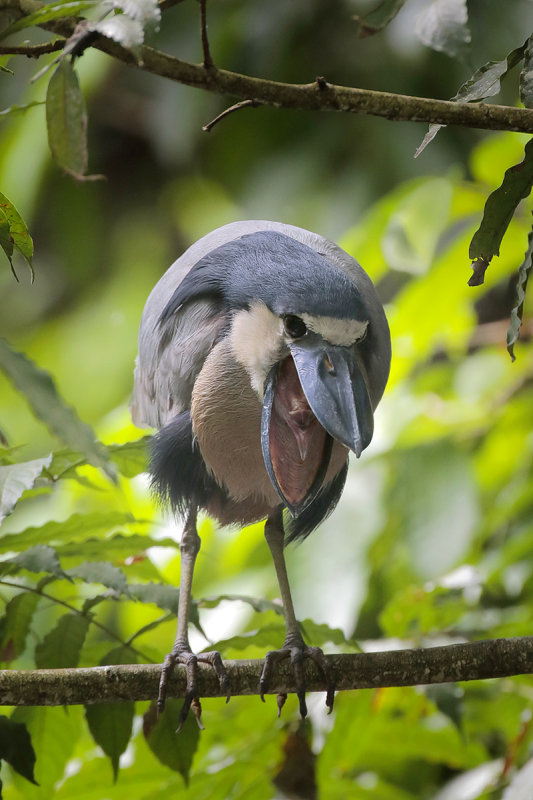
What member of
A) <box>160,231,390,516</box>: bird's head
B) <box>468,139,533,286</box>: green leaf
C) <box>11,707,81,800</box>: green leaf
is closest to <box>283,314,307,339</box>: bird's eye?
<box>160,231,390,516</box>: bird's head

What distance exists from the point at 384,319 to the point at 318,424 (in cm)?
17

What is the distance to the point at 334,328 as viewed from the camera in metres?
0.73

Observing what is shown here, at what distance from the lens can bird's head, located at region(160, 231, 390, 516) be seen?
2.29 feet

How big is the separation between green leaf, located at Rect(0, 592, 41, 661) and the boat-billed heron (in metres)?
0.15

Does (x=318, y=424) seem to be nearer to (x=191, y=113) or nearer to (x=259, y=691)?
(x=259, y=691)

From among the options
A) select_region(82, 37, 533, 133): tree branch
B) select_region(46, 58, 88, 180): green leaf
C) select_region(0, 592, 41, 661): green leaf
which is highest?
select_region(46, 58, 88, 180): green leaf

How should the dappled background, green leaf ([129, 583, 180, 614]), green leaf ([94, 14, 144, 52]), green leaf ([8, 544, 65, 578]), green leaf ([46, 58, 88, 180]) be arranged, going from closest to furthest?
green leaf ([94, 14, 144, 52]) → green leaf ([46, 58, 88, 180]) → green leaf ([8, 544, 65, 578]) → green leaf ([129, 583, 180, 614]) → the dappled background

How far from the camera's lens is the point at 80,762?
3.97 ft

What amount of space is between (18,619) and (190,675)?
7.4 inches

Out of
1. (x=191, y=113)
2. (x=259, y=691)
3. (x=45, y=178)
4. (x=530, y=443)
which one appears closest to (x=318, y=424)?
(x=259, y=691)

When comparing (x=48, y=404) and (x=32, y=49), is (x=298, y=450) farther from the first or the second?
(x=32, y=49)

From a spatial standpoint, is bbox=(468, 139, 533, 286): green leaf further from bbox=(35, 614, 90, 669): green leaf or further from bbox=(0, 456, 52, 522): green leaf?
bbox=(35, 614, 90, 669): green leaf

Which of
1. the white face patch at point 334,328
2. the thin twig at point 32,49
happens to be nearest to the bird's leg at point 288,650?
the white face patch at point 334,328

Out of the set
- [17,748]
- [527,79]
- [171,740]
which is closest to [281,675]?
[171,740]
